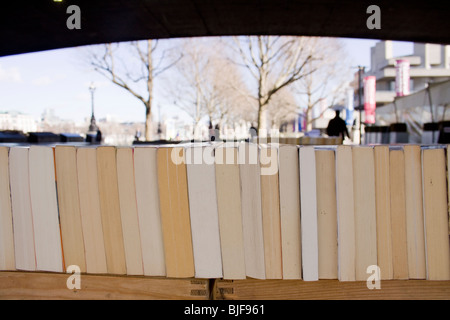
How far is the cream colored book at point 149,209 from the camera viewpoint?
144 centimetres

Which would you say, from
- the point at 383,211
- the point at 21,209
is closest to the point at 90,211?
the point at 21,209

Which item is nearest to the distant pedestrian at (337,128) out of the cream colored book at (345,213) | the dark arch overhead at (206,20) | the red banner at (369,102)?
the dark arch overhead at (206,20)

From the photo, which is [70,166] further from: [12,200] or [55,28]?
[55,28]

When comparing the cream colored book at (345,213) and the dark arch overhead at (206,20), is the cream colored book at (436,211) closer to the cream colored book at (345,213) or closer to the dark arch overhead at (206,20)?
the cream colored book at (345,213)

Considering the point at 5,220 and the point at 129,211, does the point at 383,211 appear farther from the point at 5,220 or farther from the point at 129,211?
the point at 5,220

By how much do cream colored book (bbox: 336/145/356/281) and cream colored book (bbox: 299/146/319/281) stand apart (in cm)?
9

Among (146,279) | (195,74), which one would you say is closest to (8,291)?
(146,279)

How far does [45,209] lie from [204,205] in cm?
66

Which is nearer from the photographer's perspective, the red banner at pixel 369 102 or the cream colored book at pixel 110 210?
the cream colored book at pixel 110 210

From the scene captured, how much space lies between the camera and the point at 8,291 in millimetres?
1518

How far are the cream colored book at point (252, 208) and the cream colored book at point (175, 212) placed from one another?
22 centimetres

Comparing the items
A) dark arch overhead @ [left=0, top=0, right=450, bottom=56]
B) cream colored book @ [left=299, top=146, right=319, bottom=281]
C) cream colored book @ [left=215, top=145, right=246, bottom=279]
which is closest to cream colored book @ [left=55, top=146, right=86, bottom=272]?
cream colored book @ [left=215, top=145, right=246, bottom=279]

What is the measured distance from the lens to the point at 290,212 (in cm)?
139

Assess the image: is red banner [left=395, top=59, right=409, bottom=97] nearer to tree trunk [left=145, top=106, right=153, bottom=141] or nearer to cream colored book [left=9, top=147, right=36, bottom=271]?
tree trunk [left=145, top=106, right=153, bottom=141]
